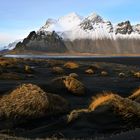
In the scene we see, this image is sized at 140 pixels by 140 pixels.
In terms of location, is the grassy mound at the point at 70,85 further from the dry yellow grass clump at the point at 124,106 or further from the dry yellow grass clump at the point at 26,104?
the dry yellow grass clump at the point at 124,106

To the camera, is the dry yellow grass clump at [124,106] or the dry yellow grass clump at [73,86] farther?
the dry yellow grass clump at [73,86]

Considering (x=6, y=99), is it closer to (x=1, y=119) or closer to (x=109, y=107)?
(x=1, y=119)

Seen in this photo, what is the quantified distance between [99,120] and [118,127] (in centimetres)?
171

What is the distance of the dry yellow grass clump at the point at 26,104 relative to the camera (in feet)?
86.6

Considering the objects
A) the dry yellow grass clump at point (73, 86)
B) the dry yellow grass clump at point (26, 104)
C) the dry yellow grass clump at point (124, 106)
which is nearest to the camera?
the dry yellow grass clump at point (124, 106)

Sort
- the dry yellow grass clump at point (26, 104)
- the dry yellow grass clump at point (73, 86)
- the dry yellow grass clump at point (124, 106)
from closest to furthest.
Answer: the dry yellow grass clump at point (124, 106), the dry yellow grass clump at point (26, 104), the dry yellow grass clump at point (73, 86)

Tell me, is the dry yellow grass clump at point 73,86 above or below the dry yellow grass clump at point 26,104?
below

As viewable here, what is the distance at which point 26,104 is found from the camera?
1041 inches

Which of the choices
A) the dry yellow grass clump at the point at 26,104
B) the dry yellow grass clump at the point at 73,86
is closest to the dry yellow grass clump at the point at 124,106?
the dry yellow grass clump at the point at 26,104

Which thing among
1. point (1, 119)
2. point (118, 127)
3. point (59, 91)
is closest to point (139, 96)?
point (59, 91)

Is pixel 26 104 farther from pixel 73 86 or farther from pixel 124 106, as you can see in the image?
pixel 73 86

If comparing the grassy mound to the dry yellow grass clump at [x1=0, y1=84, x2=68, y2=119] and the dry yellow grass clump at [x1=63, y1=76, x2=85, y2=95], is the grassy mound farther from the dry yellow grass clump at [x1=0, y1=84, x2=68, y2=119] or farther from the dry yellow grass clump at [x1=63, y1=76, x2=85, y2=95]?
the dry yellow grass clump at [x1=0, y1=84, x2=68, y2=119]

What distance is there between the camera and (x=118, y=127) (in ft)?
80.4

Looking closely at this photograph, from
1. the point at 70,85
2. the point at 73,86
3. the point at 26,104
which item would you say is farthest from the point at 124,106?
the point at 73,86
